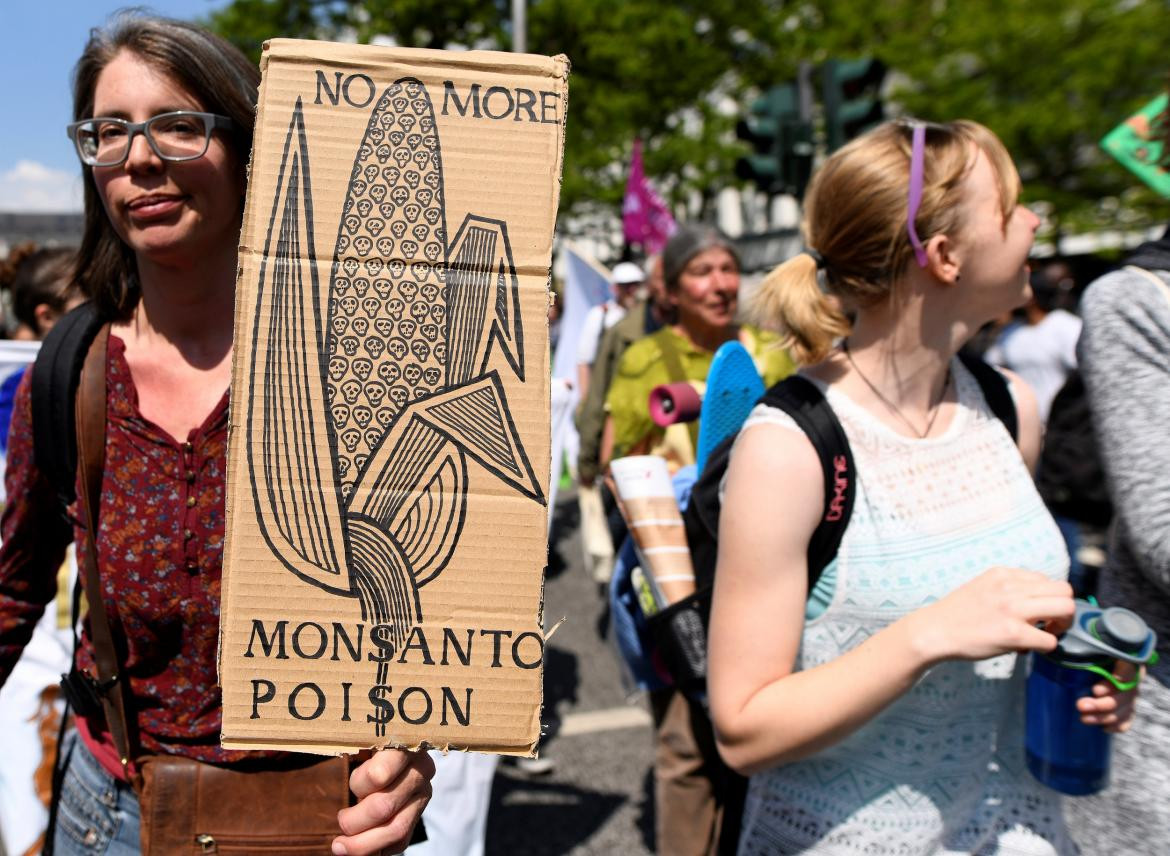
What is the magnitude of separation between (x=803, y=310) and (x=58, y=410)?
1.37m

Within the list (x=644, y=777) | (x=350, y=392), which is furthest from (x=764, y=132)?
(x=350, y=392)

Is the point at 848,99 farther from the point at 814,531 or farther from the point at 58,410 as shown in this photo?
the point at 58,410

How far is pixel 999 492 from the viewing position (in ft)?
5.55

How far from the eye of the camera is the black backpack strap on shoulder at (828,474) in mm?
1542

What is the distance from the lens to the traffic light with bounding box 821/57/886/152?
18.5 feet

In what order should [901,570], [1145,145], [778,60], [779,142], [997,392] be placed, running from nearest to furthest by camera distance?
[901,570]
[997,392]
[1145,145]
[779,142]
[778,60]

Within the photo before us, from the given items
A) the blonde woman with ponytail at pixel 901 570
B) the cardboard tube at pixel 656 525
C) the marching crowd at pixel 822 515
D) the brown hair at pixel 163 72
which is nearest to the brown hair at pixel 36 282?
the brown hair at pixel 163 72

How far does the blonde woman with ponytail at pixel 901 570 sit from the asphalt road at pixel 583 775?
1.27 meters

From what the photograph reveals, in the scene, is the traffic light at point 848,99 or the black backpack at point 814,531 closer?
the black backpack at point 814,531

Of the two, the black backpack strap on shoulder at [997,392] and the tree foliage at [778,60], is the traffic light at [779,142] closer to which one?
the black backpack strap on shoulder at [997,392]

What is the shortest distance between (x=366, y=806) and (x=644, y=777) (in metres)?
3.26

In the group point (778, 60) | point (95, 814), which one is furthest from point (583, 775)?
point (778, 60)

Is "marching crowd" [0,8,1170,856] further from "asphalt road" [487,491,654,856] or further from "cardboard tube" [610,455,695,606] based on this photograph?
"asphalt road" [487,491,654,856]

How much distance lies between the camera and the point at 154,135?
4.78 ft
